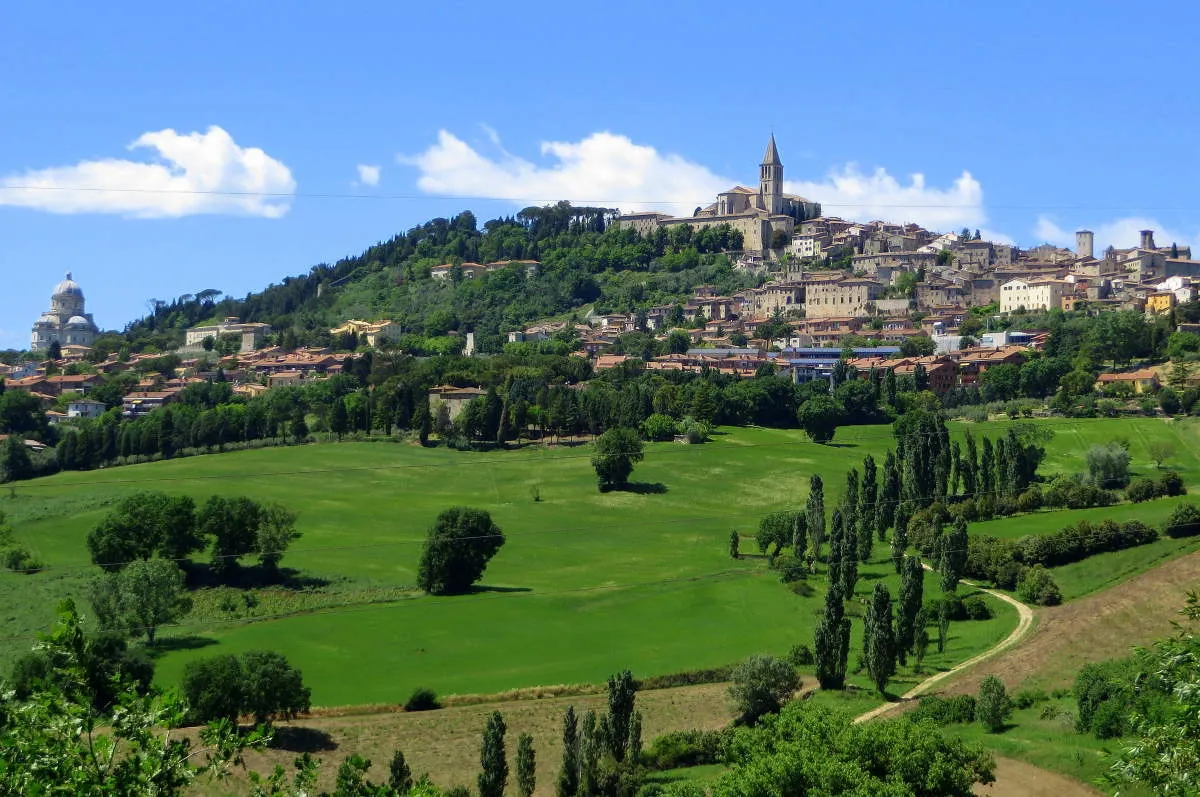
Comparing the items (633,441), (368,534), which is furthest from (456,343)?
(368,534)

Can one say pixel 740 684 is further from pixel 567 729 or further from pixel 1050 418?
pixel 1050 418

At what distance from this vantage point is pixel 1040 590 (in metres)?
41.7

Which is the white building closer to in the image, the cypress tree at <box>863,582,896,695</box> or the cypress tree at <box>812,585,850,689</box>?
the cypress tree at <box>863,582,896,695</box>

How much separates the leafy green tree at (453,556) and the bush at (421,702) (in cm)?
1128

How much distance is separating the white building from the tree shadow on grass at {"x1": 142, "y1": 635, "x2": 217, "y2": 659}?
8946 cm

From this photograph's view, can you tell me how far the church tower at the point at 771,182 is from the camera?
158500 mm

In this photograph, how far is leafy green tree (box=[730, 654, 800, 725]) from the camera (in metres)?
33.2

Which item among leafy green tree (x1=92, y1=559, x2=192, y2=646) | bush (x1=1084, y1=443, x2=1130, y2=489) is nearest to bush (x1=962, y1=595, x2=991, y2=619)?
bush (x1=1084, y1=443, x2=1130, y2=489)

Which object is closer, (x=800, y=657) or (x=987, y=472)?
(x=800, y=657)

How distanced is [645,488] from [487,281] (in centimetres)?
8851

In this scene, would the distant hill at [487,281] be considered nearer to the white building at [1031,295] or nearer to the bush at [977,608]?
the white building at [1031,295]

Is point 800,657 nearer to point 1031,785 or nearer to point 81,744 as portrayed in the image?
point 1031,785

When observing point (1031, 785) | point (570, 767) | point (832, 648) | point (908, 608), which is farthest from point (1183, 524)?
point (570, 767)

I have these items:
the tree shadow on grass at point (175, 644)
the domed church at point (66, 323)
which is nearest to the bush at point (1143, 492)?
the tree shadow on grass at point (175, 644)
